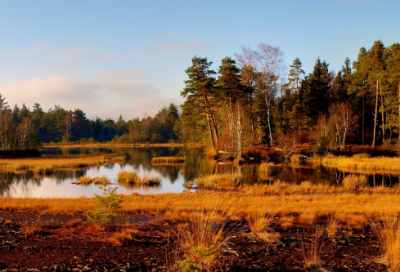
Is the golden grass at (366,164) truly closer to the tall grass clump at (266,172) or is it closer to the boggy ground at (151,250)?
the tall grass clump at (266,172)

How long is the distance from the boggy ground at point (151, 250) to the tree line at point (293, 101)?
88.8 feet

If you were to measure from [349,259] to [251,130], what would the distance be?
132ft

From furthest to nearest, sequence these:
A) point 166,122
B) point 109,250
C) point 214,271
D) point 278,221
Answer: point 166,122, point 278,221, point 109,250, point 214,271

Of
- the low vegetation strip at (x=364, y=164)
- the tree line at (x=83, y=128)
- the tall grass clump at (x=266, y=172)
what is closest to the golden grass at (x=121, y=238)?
the tall grass clump at (x=266, y=172)

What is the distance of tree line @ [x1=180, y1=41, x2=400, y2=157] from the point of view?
38594mm

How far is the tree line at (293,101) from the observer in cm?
3859

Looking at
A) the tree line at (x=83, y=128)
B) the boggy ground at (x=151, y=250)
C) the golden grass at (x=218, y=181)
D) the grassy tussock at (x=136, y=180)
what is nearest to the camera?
the boggy ground at (x=151, y=250)

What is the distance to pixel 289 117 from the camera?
49.6m

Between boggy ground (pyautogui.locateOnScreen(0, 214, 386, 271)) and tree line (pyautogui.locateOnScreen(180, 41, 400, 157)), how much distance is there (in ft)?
88.8

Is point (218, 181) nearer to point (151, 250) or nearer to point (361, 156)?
point (151, 250)

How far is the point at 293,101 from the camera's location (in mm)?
53188

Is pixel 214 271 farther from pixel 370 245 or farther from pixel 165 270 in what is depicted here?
pixel 370 245

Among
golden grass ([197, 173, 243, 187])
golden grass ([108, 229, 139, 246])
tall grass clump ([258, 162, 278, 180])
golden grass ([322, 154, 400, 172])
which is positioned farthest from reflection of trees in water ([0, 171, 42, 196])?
golden grass ([322, 154, 400, 172])

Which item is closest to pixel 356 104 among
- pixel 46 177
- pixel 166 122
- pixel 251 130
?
pixel 251 130
